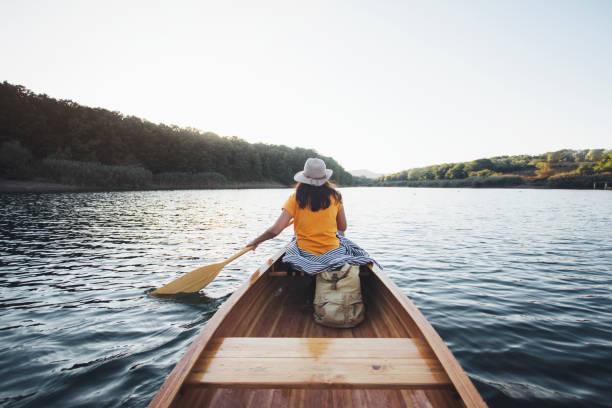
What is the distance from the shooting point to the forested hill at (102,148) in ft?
121

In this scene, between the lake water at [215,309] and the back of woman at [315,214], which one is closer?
the lake water at [215,309]

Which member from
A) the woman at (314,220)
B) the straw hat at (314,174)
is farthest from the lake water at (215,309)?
the straw hat at (314,174)

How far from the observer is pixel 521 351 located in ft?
10.9

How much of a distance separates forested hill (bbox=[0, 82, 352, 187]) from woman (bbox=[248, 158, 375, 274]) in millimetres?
44470

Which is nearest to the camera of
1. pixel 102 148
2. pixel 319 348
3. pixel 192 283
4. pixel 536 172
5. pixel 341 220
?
pixel 319 348

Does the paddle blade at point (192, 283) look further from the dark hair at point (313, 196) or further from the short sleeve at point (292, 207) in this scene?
the dark hair at point (313, 196)

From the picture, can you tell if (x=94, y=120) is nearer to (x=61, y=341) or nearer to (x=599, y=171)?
(x=61, y=341)

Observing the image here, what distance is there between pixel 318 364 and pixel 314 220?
1561 millimetres

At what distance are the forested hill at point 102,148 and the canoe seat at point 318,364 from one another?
4525 cm

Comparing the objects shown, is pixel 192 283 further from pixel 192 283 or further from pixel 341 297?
pixel 341 297

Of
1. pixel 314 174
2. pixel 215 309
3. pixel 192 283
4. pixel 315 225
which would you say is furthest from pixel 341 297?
pixel 192 283

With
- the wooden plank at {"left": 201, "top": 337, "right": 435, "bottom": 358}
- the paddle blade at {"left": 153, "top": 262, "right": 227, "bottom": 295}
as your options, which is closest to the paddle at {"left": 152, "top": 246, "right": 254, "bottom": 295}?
the paddle blade at {"left": 153, "top": 262, "right": 227, "bottom": 295}

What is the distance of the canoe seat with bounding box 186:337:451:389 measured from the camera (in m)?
1.70

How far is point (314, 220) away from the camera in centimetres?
316
